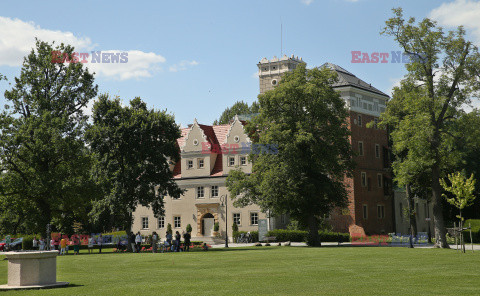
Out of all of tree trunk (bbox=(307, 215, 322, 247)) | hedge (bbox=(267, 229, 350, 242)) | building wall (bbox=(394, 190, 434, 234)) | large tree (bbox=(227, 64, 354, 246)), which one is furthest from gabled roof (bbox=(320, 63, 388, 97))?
tree trunk (bbox=(307, 215, 322, 247))

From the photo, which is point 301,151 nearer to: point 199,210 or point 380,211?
point 380,211

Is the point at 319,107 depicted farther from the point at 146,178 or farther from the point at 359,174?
the point at 359,174

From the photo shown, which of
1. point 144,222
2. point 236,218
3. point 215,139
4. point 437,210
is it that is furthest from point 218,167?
point 437,210

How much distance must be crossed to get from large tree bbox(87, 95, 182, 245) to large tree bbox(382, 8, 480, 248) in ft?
63.8

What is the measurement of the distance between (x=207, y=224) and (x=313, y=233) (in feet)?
82.3

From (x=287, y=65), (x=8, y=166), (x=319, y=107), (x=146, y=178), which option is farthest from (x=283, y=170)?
(x=287, y=65)

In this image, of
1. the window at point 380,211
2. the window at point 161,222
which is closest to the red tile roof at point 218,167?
the window at point 161,222

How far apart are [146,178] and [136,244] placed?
5.46m

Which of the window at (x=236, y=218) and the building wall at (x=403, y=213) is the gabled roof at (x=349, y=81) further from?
the window at (x=236, y=218)

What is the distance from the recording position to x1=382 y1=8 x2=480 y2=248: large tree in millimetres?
42656

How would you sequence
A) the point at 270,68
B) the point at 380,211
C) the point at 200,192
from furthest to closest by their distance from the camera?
the point at 270,68, the point at 200,192, the point at 380,211

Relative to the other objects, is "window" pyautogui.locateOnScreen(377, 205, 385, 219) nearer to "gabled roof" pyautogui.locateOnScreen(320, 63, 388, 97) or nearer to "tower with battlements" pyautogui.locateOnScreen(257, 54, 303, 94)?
"gabled roof" pyautogui.locateOnScreen(320, 63, 388, 97)

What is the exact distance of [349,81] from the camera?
7081cm

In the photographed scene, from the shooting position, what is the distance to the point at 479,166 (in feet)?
219
